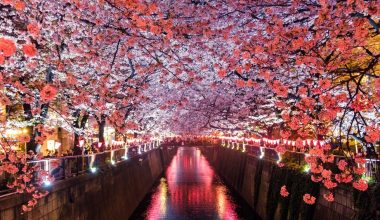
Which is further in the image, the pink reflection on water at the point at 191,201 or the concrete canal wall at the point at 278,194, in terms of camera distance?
the pink reflection on water at the point at 191,201

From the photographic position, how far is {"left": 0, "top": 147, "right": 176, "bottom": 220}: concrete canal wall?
12.3 meters

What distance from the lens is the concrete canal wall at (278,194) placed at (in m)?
14.8

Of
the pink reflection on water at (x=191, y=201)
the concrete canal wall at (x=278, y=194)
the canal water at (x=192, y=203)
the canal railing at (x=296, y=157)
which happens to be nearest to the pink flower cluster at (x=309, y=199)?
the concrete canal wall at (x=278, y=194)

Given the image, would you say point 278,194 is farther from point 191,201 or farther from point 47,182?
point 191,201

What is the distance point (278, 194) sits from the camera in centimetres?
2325

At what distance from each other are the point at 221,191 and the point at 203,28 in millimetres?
Answer: 31090

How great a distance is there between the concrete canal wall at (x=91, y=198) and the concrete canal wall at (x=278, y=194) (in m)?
8.58

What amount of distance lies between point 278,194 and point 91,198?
30.7 ft

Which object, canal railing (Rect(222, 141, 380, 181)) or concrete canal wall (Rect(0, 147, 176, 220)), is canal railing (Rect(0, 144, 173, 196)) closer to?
concrete canal wall (Rect(0, 147, 176, 220))

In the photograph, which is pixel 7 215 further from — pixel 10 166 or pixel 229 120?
pixel 229 120

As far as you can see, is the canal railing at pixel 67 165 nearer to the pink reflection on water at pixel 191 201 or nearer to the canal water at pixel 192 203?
the canal water at pixel 192 203

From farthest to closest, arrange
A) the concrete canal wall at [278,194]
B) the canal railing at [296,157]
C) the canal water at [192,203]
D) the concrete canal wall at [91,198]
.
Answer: the canal water at [192,203] → the concrete canal wall at [278,194] → the canal railing at [296,157] → the concrete canal wall at [91,198]

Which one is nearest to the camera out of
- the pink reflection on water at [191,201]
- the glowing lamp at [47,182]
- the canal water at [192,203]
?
the glowing lamp at [47,182]

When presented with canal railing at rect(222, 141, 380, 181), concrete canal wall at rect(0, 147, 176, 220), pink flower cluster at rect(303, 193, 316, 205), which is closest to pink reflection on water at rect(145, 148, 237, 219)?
concrete canal wall at rect(0, 147, 176, 220)
